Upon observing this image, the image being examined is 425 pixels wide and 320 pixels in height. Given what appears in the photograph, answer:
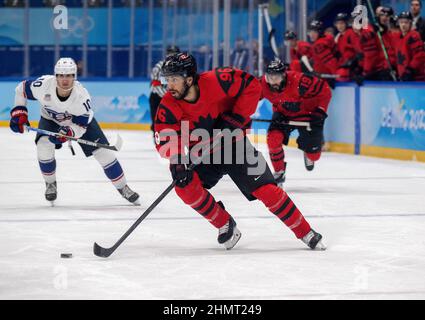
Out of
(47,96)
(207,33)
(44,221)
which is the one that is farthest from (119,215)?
(207,33)

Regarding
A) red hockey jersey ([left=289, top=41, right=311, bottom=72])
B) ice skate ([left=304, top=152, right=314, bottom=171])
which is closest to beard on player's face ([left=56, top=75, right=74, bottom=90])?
ice skate ([left=304, top=152, right=314, bottom=171])

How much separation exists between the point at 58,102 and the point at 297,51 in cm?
563

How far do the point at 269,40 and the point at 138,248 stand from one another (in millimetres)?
8441

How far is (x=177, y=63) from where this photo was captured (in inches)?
189

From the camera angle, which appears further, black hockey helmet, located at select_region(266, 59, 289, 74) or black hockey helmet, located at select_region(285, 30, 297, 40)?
black hockey helmet, located at select_region(285, 30, 297, 40)

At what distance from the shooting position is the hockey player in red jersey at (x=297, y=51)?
11.8 meters

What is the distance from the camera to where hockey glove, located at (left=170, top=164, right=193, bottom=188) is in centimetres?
482

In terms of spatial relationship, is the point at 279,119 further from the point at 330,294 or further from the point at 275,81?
the point at 330,294

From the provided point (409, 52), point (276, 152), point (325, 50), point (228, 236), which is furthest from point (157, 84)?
point (228, 236)

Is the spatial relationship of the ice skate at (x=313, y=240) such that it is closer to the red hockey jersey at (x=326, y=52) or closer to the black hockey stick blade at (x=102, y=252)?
the black hockey stick blade at (x=102, y=252)

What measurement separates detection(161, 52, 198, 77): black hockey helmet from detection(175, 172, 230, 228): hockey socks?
50cm

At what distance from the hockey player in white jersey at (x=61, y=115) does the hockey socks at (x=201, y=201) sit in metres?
1.93

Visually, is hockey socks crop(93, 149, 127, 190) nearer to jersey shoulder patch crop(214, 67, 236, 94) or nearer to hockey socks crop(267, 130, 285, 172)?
hockey socks crop(267, 130, 285, 172)
